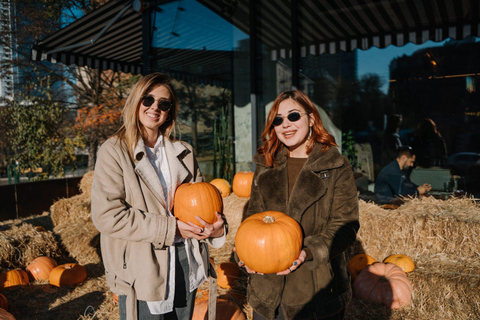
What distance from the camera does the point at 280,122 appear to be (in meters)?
1.88

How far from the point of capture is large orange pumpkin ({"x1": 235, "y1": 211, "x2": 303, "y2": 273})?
5.43 feet

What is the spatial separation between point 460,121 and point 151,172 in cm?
606

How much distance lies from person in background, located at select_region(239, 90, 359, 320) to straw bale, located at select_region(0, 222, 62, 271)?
3.76 metres

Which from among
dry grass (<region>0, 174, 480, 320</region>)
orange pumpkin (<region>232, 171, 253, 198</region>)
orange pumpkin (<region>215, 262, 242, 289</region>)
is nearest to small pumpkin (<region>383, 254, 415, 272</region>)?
dry grass (<region>0, 174, 480, 320</region>)

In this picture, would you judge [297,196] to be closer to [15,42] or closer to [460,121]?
[460,121]

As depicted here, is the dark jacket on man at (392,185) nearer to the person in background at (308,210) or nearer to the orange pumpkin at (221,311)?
the orange pumpkin at (221,311)

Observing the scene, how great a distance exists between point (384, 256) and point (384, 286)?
2.87 ft

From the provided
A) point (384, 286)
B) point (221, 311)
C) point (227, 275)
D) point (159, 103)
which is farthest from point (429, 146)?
point (159, 103)

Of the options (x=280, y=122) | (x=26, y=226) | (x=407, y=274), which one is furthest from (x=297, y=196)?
(x=26, y=226)

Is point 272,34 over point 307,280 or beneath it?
over

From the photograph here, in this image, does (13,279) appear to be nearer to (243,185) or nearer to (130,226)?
(243,185)

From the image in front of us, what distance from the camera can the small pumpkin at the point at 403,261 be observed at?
347 centimetres

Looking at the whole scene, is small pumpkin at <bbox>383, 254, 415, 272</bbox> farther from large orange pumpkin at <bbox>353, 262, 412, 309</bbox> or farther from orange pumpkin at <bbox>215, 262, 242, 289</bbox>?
orange pumpkin at <bbox>215, 262, 242, 289</bbox>

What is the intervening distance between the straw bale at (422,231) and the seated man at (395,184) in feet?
4.96
